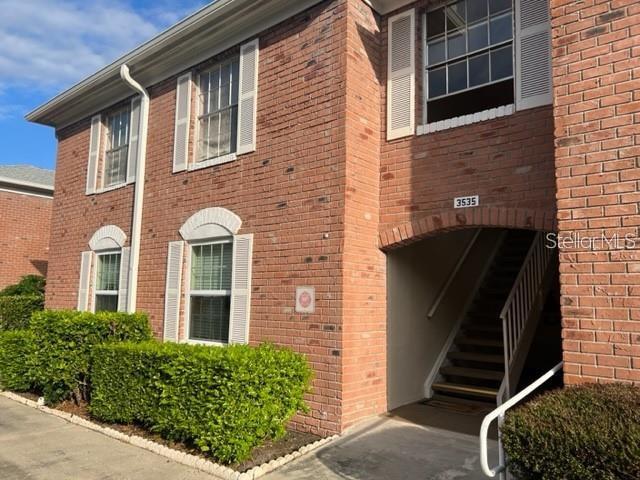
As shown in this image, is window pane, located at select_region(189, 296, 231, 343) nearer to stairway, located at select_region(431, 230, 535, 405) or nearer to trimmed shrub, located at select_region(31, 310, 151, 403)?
trimmed shrub, located at select_region(31, 310, 151, 403)

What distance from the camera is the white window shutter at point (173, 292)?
7.96 m

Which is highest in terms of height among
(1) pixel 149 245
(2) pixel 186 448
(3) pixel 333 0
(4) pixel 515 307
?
(3) pixel 333 0

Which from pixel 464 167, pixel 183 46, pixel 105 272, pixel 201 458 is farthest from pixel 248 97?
pixel 105 272

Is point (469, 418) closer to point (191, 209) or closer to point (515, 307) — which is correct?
point (515, 307)

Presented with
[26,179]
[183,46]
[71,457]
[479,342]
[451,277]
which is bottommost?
[71,457]

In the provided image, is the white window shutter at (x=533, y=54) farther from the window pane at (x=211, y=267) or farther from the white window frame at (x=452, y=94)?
the window pane at (x=211, y=267)

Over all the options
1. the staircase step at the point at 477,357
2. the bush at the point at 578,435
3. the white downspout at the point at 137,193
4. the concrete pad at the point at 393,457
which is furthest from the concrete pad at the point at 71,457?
the staircase step at the point at 477,357

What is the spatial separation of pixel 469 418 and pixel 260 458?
265 cm

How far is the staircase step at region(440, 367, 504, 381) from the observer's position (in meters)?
7.04

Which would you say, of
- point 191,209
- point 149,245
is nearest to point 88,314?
point 149,245

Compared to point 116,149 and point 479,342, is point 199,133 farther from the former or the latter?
point 479,342

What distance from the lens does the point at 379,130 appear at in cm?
662

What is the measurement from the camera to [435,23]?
6.50 meters

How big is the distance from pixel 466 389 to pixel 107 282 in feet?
22.4
